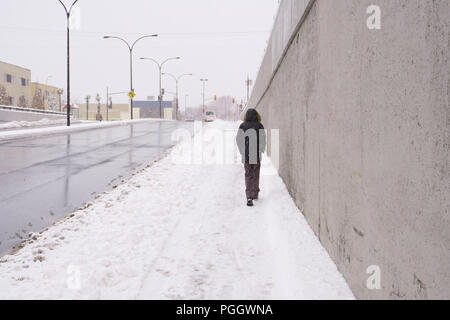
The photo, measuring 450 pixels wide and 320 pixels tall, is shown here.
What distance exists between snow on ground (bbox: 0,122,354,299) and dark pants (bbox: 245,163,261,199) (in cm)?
26

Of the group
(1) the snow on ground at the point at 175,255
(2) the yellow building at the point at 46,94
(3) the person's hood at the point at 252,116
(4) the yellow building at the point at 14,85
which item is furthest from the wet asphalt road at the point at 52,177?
(2) the yellow building at the point at 46,94

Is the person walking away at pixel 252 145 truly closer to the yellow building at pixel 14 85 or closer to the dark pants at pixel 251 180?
the dark pants at pixel 251 180

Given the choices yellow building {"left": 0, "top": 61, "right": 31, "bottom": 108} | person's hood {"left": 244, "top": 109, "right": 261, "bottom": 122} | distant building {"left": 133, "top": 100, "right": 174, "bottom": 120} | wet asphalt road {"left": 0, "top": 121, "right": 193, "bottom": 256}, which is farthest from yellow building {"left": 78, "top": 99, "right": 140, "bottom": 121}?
person's hood {"left": 244, "top": 109, "right": 261, "bottom": 122}

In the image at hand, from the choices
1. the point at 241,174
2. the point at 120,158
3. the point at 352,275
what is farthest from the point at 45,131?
the point at 352,275

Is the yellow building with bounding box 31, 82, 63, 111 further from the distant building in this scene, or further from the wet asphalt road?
the wet asphalt road

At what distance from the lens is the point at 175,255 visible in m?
4.56

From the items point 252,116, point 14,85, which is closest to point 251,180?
point 252,116

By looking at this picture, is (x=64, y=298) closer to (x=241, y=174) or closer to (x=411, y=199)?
(x=411, y=199)

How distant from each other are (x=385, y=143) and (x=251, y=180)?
4624 millimetres

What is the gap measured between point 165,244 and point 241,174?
584cm

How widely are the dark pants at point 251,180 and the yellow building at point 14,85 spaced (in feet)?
241

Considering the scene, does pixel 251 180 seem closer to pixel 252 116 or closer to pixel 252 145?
pixel 252 145

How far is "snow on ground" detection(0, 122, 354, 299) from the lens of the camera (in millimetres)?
3607

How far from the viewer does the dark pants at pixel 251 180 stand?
23.5 ft
